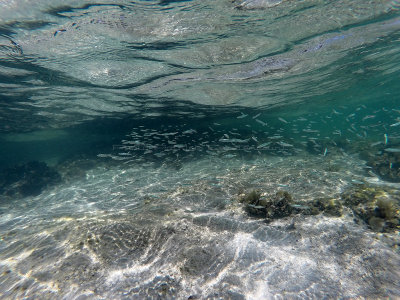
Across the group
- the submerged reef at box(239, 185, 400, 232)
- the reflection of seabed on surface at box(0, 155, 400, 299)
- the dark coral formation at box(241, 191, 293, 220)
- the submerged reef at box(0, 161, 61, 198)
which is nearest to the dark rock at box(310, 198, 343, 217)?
the submerged reef at box(239, 185, 400, 232)

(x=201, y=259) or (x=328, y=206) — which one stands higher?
(x=201, y=259)

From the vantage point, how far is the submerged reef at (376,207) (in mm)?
5043

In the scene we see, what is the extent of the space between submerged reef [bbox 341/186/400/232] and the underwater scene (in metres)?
0.04

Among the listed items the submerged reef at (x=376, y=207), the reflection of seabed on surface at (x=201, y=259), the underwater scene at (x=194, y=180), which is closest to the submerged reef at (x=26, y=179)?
the underwater scene at (x=194, y=180)

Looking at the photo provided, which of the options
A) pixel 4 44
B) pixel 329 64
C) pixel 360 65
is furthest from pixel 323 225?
pixel 360 65

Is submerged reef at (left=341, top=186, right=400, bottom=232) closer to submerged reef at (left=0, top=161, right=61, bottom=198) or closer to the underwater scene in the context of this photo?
the underwater scene

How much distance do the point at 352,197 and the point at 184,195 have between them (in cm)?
566

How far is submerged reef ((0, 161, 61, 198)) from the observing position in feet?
56.5

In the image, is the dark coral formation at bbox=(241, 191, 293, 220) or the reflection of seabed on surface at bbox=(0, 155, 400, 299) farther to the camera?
the dark coral formation at bbox=(241, 191, 293, 220)

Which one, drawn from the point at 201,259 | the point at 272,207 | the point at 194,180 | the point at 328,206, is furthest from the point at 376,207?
the point at 194,180

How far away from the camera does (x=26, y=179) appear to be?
59.7 feet

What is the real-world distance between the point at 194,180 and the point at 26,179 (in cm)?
1660

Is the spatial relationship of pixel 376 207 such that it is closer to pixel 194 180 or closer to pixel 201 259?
pixel 201 259

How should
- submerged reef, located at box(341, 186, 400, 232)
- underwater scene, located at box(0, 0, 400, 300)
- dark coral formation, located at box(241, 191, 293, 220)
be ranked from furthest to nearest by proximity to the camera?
dark coral formation, located at box(241, 191, 293, 220) → submerged reef, located at box(341, 186, 400, 232) → underwater scene, located at box(0, 0, 400, 300)
